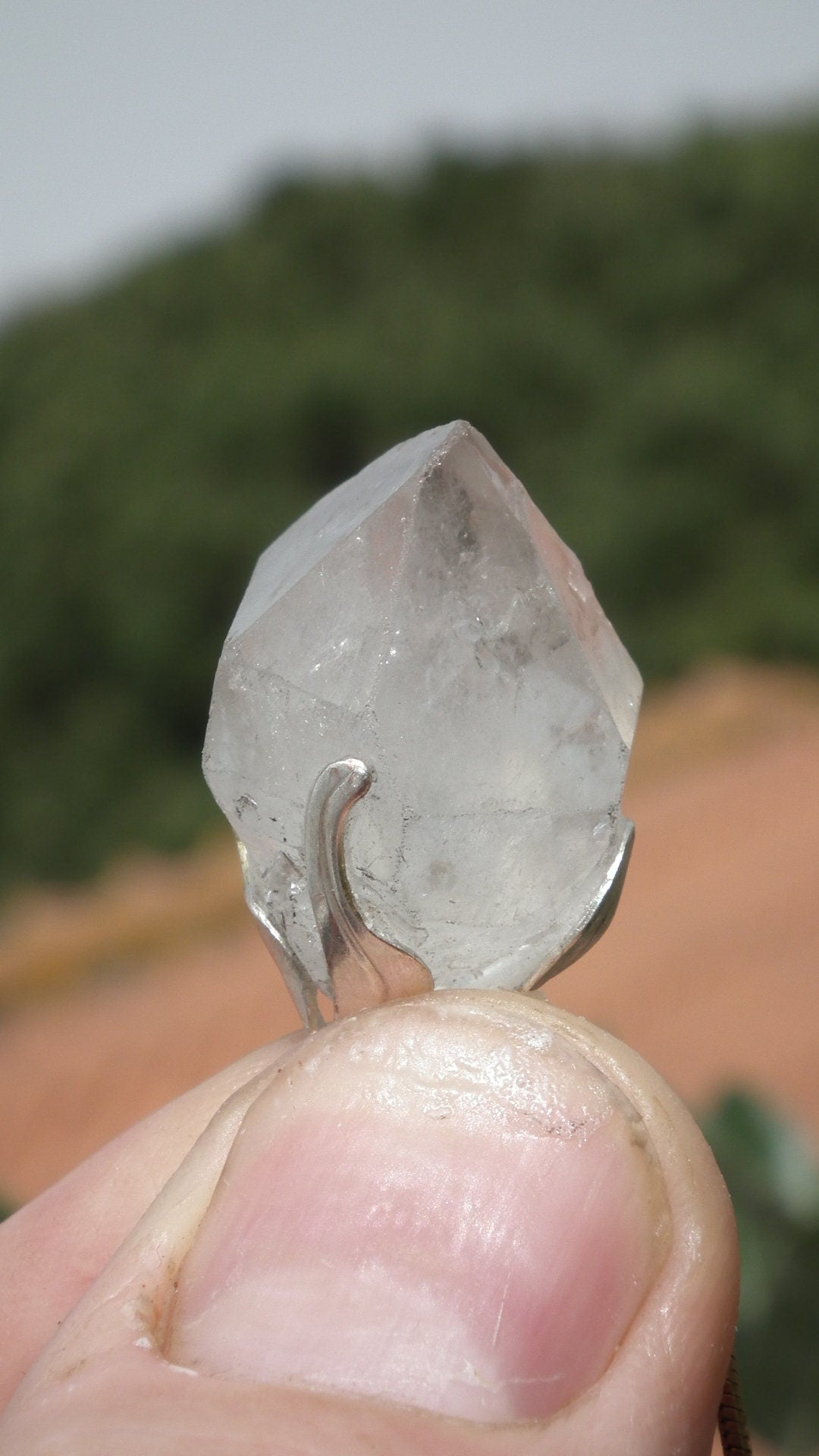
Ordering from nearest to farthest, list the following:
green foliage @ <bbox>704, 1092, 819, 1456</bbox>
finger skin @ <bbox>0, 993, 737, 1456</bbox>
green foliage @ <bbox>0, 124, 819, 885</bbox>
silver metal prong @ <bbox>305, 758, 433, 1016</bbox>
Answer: finger skin @ <bbox>0, 993, 737, 1456</bbox> → silver metal prong @ <bbox>305, 758, 433, 1016</bbox> → green foliage @ <bbox>704, 1092, 819, 1456</bbox> → green foliage @ <bbox>0, 124, 819, 885</bbox>

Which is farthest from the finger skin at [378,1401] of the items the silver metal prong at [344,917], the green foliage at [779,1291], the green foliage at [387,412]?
the green foliage at [387,412]

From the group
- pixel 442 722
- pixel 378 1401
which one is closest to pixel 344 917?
pixel 442 722

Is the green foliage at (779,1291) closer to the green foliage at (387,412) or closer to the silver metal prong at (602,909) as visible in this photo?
the silver metal prong at (602,909)

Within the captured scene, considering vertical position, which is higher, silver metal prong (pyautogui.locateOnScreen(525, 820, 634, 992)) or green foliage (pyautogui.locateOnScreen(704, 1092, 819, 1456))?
silver metal prong (pyautogui.locateOnScreen(525, 820, 634, 992))

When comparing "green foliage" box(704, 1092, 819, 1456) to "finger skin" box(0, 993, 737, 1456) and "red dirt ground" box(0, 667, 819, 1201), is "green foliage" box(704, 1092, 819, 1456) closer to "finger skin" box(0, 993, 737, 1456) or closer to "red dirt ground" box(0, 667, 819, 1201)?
"red dirt ground" box(0, 667, 819, 1201)

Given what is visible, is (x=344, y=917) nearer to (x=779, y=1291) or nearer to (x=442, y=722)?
(x=442, y=722)

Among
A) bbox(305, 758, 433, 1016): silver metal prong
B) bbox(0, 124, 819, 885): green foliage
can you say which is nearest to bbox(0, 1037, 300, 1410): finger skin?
bbox(305, 758, 433, 1016): silver metal prong
